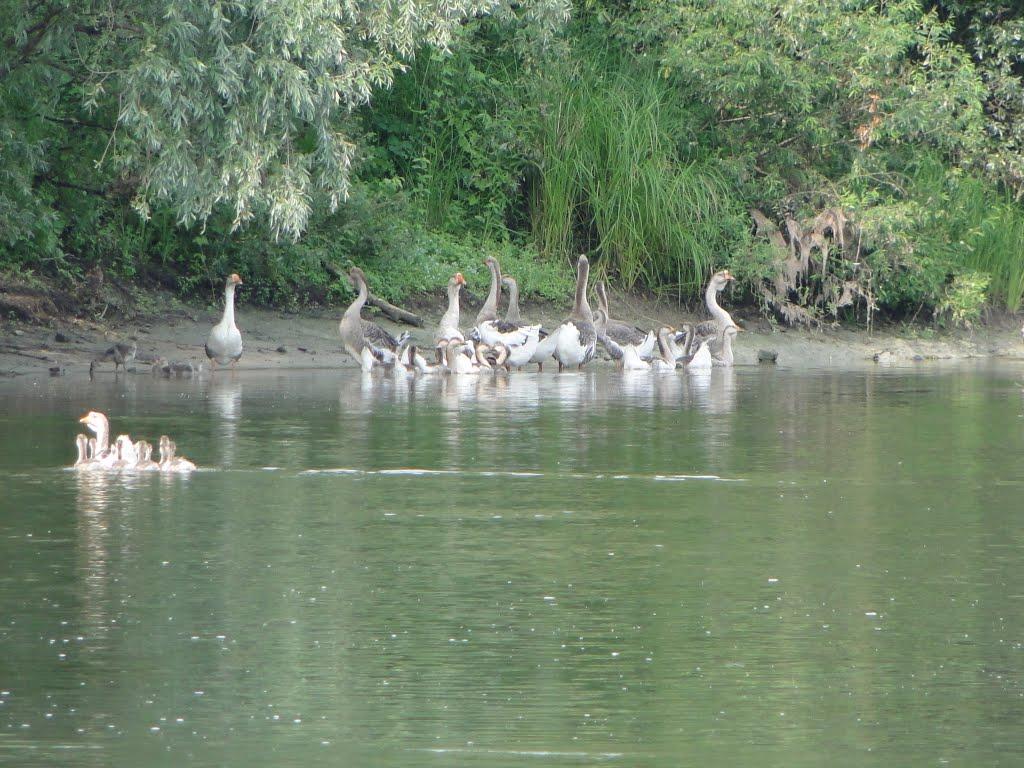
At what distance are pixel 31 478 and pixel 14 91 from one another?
1034 cm

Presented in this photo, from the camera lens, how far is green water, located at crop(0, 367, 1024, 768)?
227 inches

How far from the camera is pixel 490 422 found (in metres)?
15.2

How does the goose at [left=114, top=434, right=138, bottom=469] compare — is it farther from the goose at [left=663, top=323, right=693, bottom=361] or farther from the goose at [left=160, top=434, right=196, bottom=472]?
the goose at [left=663, top=323, right=693, bottom=361]

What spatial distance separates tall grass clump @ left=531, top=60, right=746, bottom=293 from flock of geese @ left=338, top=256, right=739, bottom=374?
7.40ft

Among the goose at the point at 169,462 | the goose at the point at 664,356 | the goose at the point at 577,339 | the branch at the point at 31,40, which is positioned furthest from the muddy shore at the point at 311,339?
the goose at the point at 169,462

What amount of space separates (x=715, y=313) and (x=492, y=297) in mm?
3494

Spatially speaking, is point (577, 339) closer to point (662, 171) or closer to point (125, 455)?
point (662, 171)

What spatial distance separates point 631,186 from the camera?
1074 inches

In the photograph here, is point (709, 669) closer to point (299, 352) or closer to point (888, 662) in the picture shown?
point (888, 662)

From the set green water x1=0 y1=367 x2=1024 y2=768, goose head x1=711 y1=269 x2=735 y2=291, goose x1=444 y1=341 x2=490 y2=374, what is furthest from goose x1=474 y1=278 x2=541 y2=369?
green water x1=0 y1=367 x2=1024 y2=768

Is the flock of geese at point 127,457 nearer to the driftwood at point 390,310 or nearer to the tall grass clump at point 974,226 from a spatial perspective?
the driftwood at point 390,310

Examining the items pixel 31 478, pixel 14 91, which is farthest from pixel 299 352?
pixel 31 478

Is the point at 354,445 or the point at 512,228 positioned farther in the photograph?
the point at 512,228

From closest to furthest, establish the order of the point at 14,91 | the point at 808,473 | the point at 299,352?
the point at 808,473 → the point at 14,91 → the point at 299,352
